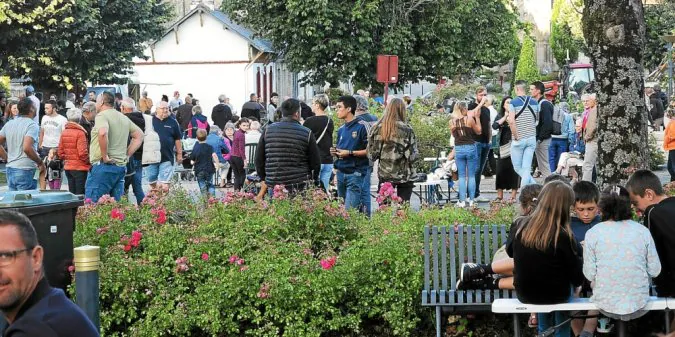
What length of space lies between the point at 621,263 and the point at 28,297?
4822 mm

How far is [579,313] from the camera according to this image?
322 inches

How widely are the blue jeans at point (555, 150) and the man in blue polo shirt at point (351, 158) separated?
6.89m

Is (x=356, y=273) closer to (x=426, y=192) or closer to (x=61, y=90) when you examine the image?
(x=426, y=192)

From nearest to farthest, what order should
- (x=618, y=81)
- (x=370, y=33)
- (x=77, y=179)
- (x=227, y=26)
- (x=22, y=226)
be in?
(x=22, y=226)
(x=618, y=81)
(x=77, y=179)
(x=370, y=33)
(x=227, y=26)

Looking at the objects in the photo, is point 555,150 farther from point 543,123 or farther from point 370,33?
point 370,33

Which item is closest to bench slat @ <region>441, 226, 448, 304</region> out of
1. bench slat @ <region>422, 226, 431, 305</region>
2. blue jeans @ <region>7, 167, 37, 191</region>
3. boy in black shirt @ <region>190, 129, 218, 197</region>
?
bench slat @ <region>422, 226, 431, 305</region>

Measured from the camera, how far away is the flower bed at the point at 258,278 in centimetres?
881

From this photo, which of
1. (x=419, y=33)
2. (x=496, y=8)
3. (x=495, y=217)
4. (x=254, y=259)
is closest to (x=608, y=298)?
(x=495, y=217)

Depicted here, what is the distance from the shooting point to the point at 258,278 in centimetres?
885

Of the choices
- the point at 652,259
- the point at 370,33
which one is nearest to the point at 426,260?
the point at 652,259

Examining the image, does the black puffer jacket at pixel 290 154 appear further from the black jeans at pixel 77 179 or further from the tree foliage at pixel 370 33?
the tree foliage at pixel 370 33

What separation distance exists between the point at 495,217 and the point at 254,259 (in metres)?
2.08

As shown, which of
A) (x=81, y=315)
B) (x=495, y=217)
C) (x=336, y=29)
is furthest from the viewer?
(x=336, y=29)

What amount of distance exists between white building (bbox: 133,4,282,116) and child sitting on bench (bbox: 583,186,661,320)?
166ft
